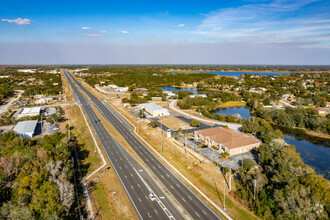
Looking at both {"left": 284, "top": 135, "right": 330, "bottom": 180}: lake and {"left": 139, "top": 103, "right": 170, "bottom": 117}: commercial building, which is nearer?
{"left": 284, "top": 135, "right": 330, "bottom": 180}: lake

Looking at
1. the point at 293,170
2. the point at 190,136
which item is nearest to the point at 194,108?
the point at 190,136

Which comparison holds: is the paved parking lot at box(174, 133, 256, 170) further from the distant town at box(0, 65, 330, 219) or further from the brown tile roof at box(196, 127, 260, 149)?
the brown tile roof at box(196, 127, 260, 149)

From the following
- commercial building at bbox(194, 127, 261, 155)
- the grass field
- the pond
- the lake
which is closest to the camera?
the lake

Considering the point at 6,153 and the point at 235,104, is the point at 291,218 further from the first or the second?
the point at 235,104

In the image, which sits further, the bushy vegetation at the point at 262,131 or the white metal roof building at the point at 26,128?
→ the white metal roof building at the point at 26,128

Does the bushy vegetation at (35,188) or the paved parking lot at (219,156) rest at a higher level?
the bushy vegetation at (35,188)

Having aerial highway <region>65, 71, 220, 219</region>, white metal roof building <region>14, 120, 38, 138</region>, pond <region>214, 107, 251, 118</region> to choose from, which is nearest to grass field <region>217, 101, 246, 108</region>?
pond <region>214, 107, 251, 118</region>

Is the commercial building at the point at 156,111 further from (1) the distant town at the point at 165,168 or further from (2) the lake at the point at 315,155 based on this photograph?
(2) the lake at the point at 315,155

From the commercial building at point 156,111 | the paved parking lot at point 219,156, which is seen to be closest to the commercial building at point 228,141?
the paved parking lot at point 219,156
